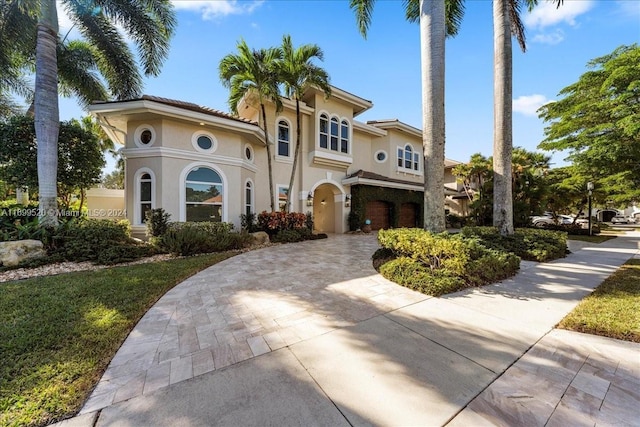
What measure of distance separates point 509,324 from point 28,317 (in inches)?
279

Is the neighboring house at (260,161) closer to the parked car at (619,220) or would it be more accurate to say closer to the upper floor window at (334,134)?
the upper floor window at (334,134)

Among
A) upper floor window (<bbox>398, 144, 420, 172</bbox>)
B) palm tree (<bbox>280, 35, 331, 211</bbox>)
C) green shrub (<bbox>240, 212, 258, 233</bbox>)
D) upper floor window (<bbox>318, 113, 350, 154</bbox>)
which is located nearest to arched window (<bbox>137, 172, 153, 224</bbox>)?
green shrub (<bbox>240, 212, 258, 233</bbox>)

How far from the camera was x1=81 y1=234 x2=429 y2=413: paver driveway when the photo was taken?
255cm

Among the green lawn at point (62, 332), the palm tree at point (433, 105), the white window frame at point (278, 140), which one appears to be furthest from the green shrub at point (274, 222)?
the palm tree at point (433, 105)

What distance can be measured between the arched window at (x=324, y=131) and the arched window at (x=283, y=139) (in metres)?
2.02

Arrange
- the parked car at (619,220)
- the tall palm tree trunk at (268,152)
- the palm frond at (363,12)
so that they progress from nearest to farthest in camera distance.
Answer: the palm frond at (363,12), the tall palm tree trunk at (268,152), the parked car at (619,220)

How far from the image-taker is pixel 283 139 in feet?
45.6

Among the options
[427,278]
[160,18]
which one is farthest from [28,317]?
[160,18]

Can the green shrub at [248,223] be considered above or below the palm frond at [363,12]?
below

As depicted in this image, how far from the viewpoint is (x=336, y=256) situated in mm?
8117

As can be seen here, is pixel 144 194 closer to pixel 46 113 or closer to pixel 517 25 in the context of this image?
pixel 46 113

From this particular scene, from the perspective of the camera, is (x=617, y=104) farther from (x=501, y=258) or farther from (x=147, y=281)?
(x=147, y=281)

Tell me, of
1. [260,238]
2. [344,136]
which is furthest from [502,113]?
[260,238]

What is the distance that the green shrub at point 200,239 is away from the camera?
7.86 metres
